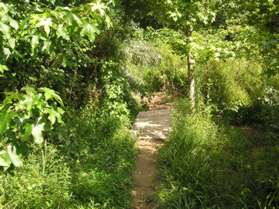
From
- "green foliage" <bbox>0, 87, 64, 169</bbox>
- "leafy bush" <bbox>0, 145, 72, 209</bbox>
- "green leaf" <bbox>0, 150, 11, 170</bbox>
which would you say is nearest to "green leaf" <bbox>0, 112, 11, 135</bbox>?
"green foliage" <bbox>0, 87, 64, 169</bbox>

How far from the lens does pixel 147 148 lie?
832cm

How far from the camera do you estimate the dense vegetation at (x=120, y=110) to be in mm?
3014

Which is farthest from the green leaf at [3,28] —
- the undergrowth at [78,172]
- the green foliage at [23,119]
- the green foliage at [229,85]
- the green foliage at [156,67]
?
the green foliage at [156,67]

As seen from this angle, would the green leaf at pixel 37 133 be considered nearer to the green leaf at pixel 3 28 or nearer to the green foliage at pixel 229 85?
the green leaf at pixel 3 28

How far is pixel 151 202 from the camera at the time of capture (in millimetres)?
6316

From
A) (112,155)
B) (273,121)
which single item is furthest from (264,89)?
(112,155)

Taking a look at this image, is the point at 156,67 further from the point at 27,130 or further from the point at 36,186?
the point at 27,130

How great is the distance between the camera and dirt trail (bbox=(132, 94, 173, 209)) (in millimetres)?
6487

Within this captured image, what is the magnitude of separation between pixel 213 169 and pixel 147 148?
190 centimetres

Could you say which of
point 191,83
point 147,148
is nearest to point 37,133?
point 147,148

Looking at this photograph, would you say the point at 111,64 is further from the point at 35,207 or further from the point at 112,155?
the point at 35,207

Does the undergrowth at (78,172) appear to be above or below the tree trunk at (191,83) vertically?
below

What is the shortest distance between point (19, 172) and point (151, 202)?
1.91 m

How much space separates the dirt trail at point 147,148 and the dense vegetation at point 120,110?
0.20 meters
